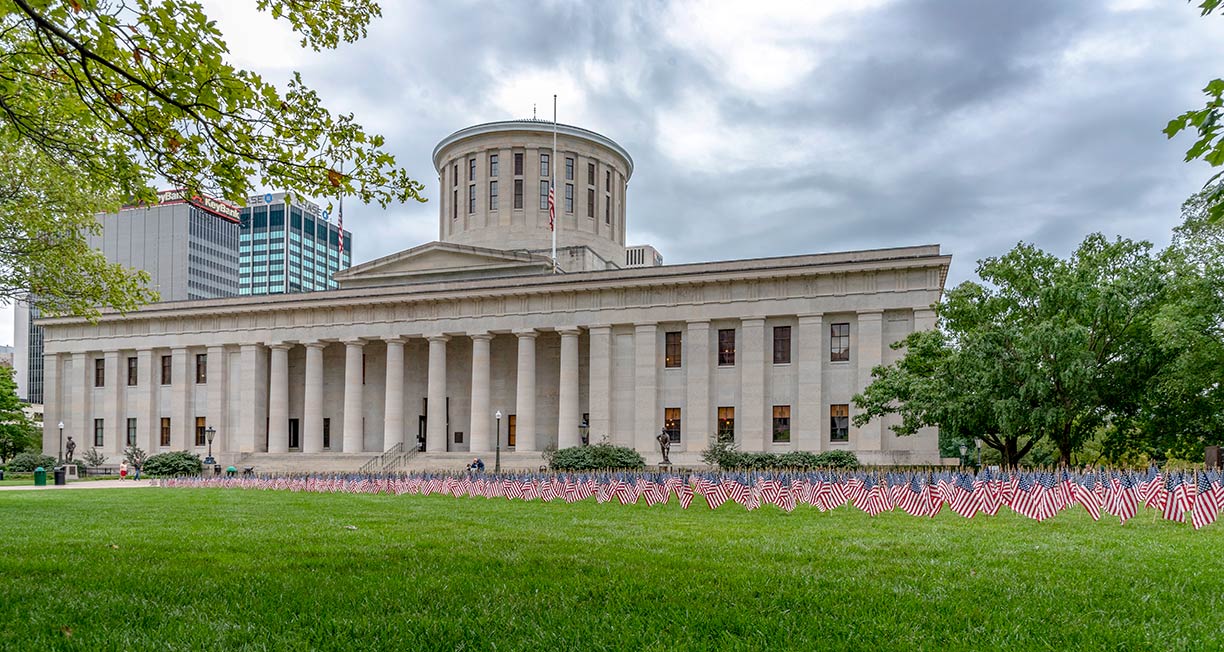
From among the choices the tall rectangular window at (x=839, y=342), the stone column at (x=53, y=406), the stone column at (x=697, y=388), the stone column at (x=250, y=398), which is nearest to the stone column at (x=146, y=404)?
the stone column at (x=53, y=406)

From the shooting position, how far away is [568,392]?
54.0m

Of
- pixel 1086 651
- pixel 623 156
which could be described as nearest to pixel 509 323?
pixel 623 156

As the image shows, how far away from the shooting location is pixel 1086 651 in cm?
706

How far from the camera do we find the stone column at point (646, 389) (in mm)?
51969

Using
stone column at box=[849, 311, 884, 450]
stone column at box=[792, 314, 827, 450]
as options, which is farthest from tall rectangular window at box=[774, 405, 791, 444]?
stone column at box=[849, 311, 884, 450]

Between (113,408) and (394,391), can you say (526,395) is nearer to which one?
(394,391)

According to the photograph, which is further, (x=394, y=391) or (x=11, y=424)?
(x=11, y=424)

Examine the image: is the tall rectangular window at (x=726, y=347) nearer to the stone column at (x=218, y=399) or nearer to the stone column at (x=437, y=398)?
the stone column at (x=437, y=398)

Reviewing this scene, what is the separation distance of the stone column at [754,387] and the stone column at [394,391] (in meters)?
21.2

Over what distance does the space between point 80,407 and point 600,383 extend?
1507 inches

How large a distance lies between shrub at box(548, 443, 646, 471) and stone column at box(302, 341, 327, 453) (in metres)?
19.7

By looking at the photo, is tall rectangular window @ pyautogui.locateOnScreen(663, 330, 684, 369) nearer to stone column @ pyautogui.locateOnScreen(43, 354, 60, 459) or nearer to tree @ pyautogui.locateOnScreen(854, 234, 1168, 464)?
tree @ pyautogui.locateOnScreen(854, 234, 1168, 464)

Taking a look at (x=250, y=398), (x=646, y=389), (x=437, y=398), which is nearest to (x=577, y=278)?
(x=646, y=389)

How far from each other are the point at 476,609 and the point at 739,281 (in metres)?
43.9
